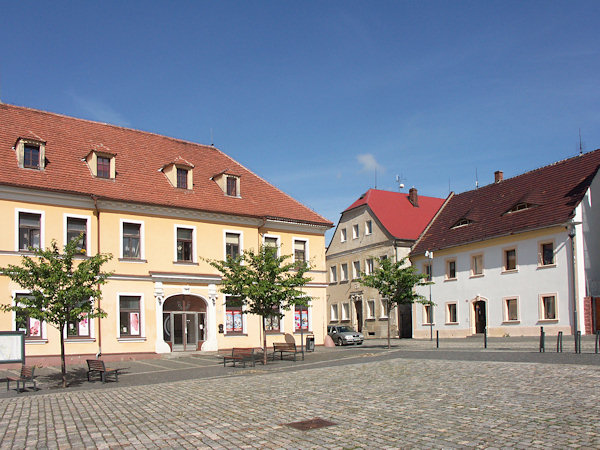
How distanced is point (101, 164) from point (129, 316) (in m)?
7.81

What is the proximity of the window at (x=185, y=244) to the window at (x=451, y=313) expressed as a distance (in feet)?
68.6

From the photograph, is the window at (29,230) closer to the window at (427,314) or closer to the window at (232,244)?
the window at (232,244)

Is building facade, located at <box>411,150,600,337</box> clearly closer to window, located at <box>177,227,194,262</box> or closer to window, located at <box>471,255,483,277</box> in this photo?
window, located at <box>471,255,483,277</box>

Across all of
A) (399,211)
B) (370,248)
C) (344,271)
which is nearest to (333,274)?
(344,271)

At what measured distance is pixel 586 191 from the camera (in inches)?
1367

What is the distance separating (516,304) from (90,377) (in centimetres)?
2666

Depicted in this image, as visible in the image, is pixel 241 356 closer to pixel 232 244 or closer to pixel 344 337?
pixel 232 244

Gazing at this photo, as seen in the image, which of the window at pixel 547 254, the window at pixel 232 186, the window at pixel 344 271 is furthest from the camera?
the window at pixel 344 271

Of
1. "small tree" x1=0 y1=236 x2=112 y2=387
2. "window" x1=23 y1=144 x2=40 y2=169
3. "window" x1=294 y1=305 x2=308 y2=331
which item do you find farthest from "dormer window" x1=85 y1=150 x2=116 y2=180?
"window" x1=294 y1=305 x2=308 y2=331

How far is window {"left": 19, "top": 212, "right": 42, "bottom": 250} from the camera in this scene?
26.4 meters

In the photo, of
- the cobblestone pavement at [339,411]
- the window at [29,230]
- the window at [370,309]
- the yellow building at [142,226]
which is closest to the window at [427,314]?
the window at [370,309]

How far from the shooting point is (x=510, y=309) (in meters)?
38.1

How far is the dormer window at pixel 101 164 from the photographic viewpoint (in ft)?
97.4

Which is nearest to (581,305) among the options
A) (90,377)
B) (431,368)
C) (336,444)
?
(431,368)
